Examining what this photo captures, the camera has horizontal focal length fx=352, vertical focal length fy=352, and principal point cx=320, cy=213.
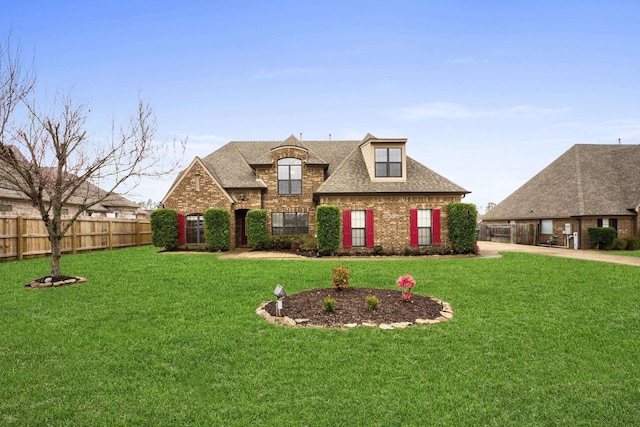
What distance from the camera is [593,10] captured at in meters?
13.9

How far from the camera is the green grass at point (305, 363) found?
378cm

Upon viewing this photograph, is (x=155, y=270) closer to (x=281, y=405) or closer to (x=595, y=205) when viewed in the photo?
(x=281, y=405)

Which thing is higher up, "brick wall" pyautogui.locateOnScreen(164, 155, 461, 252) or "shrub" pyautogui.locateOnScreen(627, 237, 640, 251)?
"brick wall" pyautogui.locateOnScreen(164, 155, 461, 252)

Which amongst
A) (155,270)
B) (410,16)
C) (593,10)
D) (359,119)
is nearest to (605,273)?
(593,10)

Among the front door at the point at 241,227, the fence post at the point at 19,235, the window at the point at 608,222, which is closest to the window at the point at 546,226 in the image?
the window at the point at 608,222

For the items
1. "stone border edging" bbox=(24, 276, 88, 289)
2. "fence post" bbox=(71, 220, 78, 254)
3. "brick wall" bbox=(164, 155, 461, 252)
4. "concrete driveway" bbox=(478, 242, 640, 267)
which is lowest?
"concrete driveway" bbox=(478, 242, 640, 267)

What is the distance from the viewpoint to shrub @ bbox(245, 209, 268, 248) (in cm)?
2059

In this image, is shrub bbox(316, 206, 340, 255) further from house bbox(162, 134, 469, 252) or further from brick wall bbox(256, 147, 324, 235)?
brick wall bbox(256, 147, 324, 235)

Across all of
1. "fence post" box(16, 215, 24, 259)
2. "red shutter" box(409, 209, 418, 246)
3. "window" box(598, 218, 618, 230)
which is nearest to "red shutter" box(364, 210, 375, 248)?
"red shutter" box(409, 209, 418, 246)

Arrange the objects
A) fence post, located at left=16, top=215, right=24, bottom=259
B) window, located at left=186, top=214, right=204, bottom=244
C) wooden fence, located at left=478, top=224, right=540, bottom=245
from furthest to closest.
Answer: wooden fence, located at left=478, top=224, right=540, bottom=245 < window, located at left=186, top=214, right=204, bottom=244 < fence post, located at left=16, top=215, right=24, bottom=259

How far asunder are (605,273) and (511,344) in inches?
362

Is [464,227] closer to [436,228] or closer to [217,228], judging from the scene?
[436,228]

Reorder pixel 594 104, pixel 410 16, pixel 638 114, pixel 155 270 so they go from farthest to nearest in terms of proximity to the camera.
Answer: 1. pixel 638 114
2. pixel 594 104
3. pixel 410 16
4. pixel 155 270

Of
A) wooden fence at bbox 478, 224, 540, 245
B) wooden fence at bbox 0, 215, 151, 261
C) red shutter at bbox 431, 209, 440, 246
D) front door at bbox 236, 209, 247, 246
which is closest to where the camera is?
wooden fence at bbox 0, 215, 151, 261
